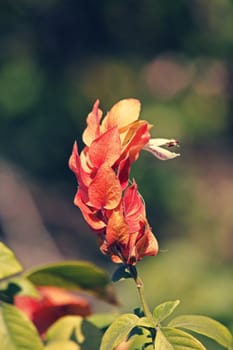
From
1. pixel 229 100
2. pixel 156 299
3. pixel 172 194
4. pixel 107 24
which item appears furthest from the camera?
pixel 107 24

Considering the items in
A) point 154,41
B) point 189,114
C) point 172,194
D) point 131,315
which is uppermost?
point 131,315

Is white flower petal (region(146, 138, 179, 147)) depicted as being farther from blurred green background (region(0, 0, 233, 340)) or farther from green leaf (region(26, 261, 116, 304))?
blurred green background (region(0, 0, 233, 340))

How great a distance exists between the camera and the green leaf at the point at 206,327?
0.55 meters

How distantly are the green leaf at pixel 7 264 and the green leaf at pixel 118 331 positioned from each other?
120 millimetres

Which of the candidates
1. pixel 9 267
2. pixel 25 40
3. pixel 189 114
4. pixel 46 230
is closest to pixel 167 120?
pixel 189 114

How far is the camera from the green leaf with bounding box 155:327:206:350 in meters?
0.51

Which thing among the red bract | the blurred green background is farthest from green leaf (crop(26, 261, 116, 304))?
the blurred green background

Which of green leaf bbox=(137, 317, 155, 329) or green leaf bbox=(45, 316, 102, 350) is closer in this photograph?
green leaf bbox=(137, 317, 155, 329)

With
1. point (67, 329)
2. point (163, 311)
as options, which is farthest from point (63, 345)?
point (163, 311)

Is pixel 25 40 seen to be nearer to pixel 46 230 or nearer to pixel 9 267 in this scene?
pixel 46 230

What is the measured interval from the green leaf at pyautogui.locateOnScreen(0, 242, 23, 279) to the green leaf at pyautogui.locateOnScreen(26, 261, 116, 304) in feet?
0.25

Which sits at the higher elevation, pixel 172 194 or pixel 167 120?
pixel 167 120

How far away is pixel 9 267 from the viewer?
0.61m

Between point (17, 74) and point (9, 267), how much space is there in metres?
4.20
